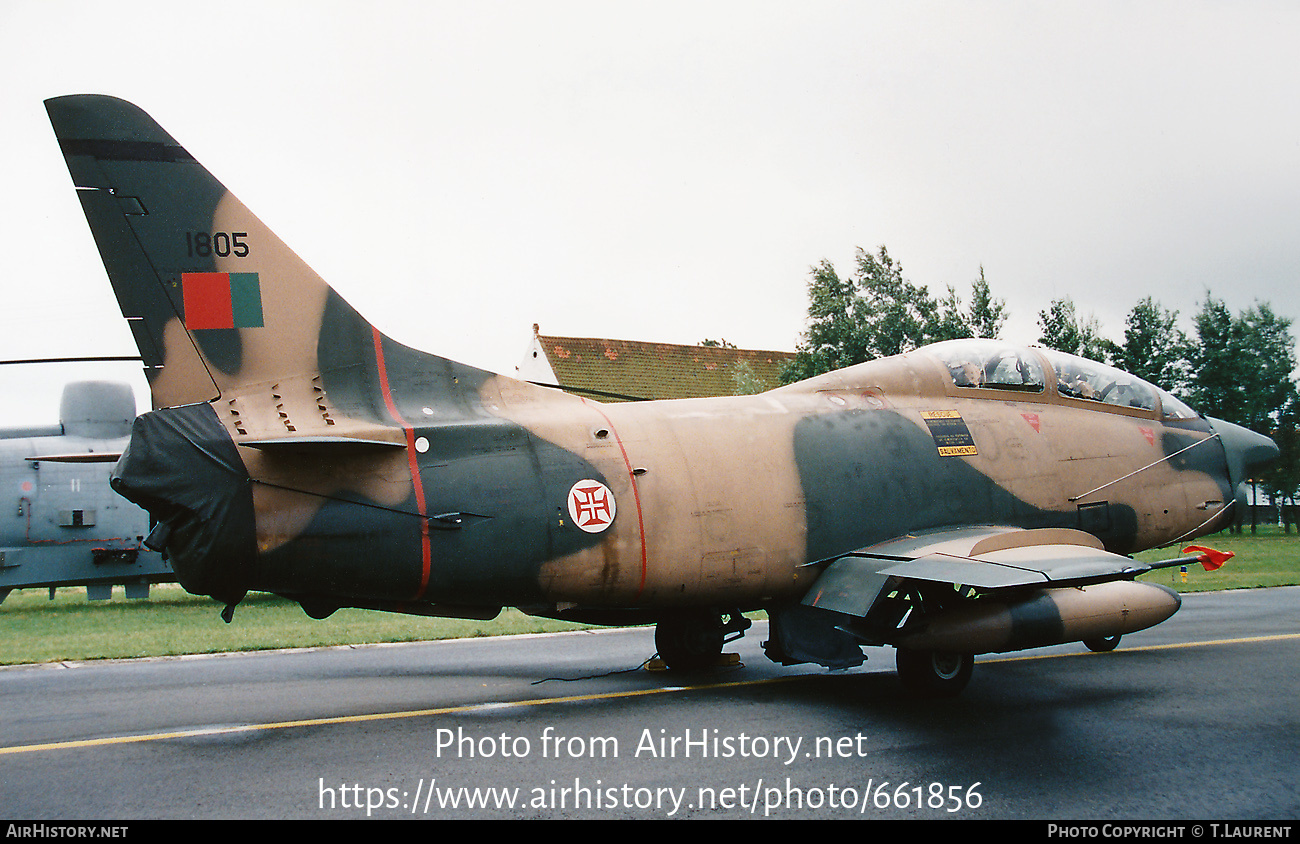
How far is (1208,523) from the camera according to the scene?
390 inches

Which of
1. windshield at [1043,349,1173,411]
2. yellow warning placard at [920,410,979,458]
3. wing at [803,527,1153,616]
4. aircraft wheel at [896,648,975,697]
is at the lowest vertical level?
aircraft wheel at [896,648,975,697]

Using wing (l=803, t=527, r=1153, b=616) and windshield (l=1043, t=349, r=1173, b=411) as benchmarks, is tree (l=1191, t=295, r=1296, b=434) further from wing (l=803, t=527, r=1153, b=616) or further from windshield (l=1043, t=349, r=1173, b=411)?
wing (l=803, t=527, r=1153, b=616)

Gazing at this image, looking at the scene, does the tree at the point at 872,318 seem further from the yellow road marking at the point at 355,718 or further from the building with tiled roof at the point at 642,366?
the yellow road marking at the point at 355,718

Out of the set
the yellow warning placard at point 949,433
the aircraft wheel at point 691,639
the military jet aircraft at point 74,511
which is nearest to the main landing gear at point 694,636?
the aircraft wheel at point 691,639

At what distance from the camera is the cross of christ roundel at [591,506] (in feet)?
23.8

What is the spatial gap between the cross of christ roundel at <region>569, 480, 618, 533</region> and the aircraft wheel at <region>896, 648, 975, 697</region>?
284cm

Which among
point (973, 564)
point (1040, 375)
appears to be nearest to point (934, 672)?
point (973, 564)

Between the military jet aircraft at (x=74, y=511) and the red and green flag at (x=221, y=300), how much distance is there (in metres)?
15.6

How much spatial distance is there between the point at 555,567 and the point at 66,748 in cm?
375

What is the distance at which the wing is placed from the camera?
6.65 m

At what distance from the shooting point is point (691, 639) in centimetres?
925

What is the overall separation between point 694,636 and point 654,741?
2.89 metres

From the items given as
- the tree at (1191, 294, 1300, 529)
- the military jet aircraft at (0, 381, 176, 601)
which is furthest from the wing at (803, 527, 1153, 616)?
the tree at (1191, 294, 1300, 529)
